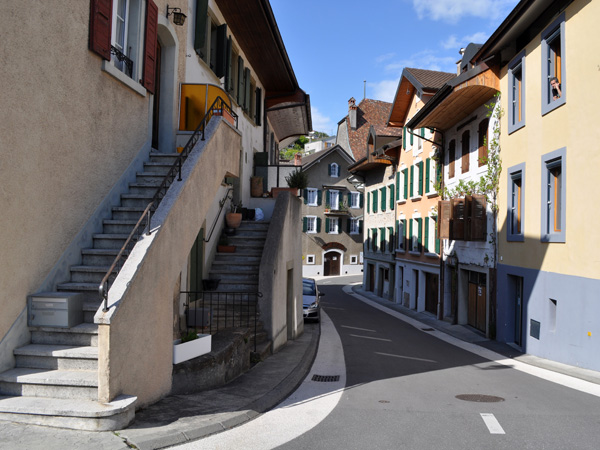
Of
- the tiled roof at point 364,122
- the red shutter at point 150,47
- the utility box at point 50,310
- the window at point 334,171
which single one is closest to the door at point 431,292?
the red shutter at point 150,47

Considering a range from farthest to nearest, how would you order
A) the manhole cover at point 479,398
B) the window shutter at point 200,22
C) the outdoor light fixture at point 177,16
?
the window shutter at point 200,22, the outdoor light fixture at point 177,16, the manhole cover at point 479,398

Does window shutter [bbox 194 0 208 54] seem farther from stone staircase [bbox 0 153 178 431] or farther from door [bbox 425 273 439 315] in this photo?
door [bbox 425 273 439 315]

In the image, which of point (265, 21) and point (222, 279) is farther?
point (265, 21)

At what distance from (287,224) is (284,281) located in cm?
139

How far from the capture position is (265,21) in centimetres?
1516

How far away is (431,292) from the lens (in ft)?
88.1

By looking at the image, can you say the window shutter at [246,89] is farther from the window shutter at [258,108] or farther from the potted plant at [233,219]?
the potted plant at [233,219]

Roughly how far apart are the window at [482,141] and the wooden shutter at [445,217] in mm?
1805

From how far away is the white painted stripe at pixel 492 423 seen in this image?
6535 mm

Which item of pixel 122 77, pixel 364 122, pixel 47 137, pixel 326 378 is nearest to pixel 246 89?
pixel 122 77

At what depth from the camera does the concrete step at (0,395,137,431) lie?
17.8 ft

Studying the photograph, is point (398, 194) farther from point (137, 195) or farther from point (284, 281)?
point (137, 195)

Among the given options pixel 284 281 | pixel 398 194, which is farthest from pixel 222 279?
pixel 398 194

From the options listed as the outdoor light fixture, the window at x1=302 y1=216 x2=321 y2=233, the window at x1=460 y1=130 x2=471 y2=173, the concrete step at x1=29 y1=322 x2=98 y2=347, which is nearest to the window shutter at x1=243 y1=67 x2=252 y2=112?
the outdoor light fixture
